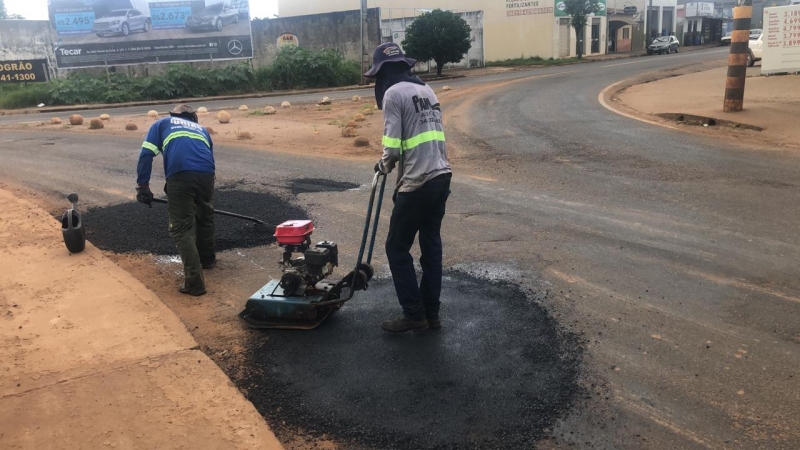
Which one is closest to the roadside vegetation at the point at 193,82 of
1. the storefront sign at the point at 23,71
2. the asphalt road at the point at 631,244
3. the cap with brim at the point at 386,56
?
the storefront sign at the point at 23,71

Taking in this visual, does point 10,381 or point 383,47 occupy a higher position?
point 383,47

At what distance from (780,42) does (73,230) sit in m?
21.2

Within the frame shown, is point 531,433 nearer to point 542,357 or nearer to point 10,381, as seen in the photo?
point 542,357

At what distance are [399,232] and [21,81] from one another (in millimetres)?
32006

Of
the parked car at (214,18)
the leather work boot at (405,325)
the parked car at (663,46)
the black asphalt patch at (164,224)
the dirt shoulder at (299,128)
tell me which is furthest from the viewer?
the parked car at (663,46)

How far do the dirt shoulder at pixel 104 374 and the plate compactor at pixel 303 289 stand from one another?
0.56 meters

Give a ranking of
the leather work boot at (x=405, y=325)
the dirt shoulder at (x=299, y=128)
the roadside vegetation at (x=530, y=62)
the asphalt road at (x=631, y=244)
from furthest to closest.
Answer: the roadside vegetation at (x=530, y=62) → the dirt shoulder at (x=299, y=128) → the leather work boot at (x=405, y=325) → the asphalt road at (x=631, y=244)

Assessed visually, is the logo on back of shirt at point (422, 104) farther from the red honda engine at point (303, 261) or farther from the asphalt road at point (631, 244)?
the asphalt road at point (631, 244)

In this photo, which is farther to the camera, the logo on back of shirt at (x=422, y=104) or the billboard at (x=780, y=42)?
the billboard at (x=780, y=42)

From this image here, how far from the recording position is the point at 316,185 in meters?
9.15

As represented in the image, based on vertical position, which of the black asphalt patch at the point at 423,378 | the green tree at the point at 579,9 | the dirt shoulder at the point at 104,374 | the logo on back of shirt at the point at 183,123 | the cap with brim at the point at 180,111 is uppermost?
the green tree at the point at 579,9

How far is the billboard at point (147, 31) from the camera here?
3183cm

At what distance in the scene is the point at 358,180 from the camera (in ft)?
30.9

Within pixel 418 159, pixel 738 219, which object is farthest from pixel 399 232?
pixel 738 219
